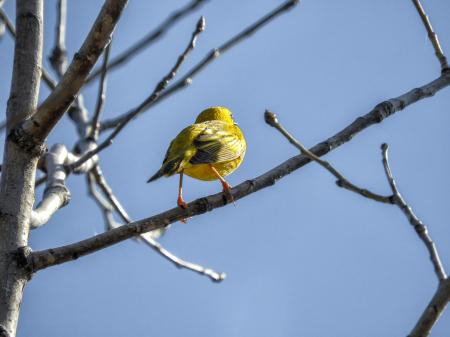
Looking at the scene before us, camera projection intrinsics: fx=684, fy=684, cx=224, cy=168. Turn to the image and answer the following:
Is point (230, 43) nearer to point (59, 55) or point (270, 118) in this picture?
point (270, 118)

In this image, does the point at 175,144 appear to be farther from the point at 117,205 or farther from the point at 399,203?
the point at 399,203

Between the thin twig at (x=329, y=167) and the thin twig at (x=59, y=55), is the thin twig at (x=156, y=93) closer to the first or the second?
the thin twig at (x=329, y=167)

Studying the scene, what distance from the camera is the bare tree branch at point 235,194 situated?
364 centimetres

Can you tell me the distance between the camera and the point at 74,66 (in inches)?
141

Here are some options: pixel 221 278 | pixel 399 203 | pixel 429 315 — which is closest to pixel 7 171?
pixel 399 203

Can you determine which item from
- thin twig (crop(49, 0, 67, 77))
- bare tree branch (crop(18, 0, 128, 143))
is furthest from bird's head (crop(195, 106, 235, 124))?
bare tree branch (crop(18, 0, 128, 143))

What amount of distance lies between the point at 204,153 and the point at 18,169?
256 centimetres

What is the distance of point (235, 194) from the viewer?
412cm

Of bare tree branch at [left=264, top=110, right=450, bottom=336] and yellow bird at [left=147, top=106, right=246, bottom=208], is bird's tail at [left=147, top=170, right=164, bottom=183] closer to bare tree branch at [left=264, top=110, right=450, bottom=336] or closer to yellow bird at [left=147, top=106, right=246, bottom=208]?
yellow bird at [left=147, top=106, right=246, bottom=208]

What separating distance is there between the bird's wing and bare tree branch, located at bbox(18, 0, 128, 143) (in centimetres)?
232

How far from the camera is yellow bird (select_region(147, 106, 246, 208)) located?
19.4 feet

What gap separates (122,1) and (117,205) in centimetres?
317

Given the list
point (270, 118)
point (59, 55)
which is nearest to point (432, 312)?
point (270, 118)

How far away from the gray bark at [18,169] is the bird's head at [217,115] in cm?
487
